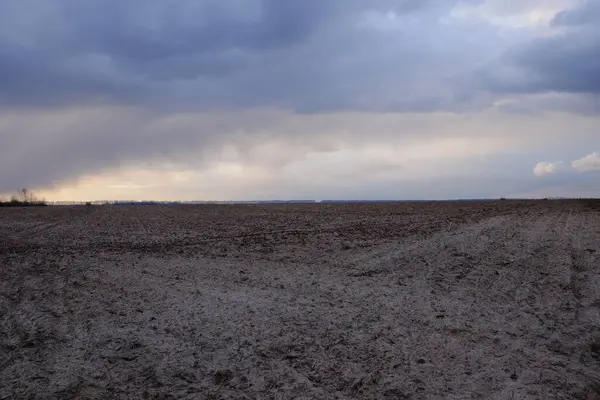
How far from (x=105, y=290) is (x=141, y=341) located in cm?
331

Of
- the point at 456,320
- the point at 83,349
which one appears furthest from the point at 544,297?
the point at 83,349

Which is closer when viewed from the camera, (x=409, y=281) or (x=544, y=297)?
(x=544, y=297)

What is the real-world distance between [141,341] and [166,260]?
6.57m

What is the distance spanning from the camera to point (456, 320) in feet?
28.1

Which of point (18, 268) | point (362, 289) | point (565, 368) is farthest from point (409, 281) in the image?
point (18, 268)

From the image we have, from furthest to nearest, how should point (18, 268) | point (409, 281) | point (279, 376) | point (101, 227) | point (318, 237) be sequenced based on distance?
point (101, 227)
point (318, 237)
point (18, 268)
point (409, 281)
point (279, 376)

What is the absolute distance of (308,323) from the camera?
8.22 metres

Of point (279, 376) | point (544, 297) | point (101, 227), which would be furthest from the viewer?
point (101, 227)

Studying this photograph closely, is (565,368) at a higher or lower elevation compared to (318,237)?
lower

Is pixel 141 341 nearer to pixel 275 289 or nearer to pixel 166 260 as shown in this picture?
pixel 275 289

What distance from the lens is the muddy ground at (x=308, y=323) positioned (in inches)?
254

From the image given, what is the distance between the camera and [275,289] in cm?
1038

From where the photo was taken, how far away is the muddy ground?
6441 mm

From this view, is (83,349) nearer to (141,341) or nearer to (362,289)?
(141,341)
